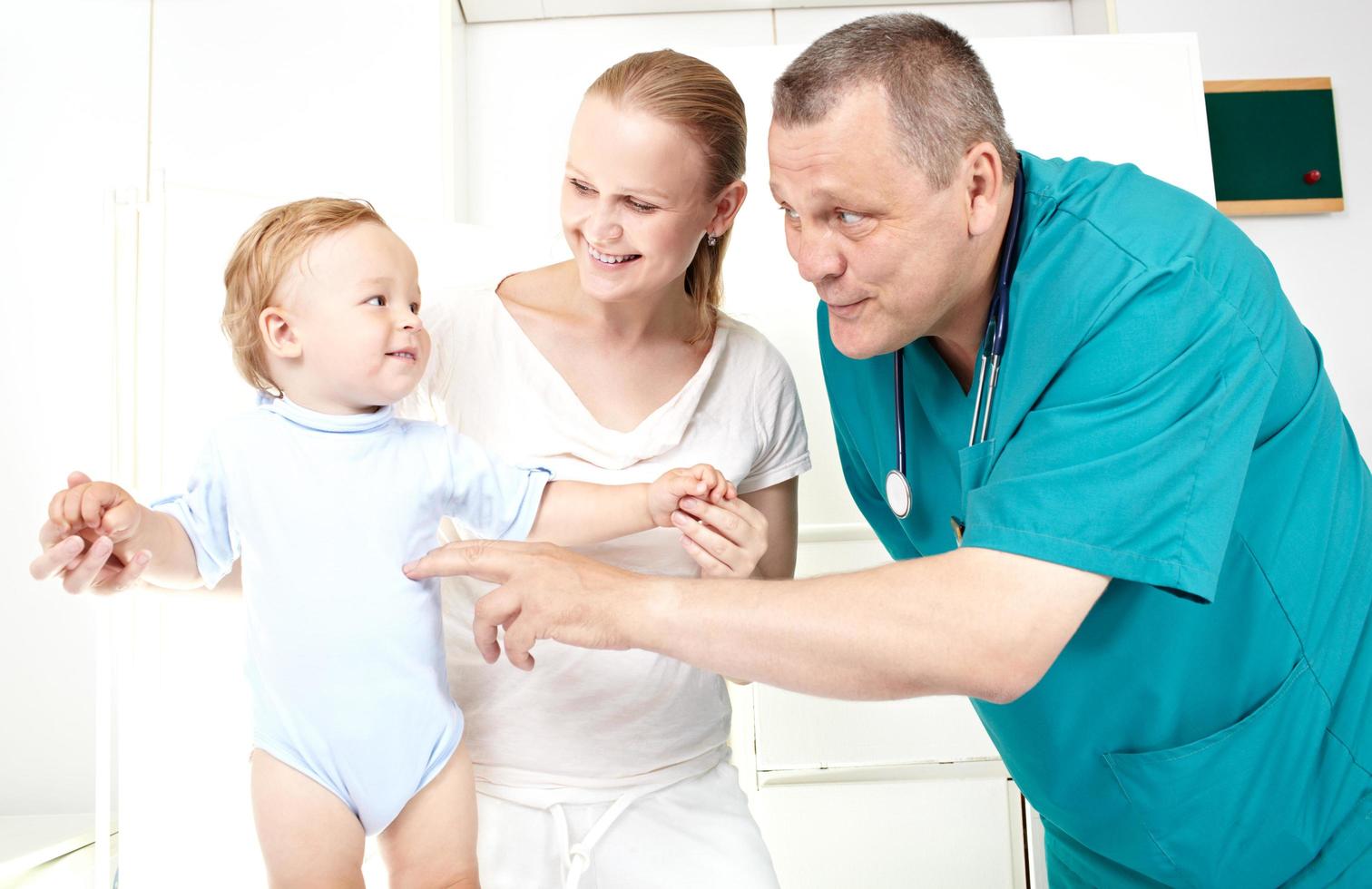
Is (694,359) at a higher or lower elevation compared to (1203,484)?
higher

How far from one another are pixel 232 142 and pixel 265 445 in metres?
1.94

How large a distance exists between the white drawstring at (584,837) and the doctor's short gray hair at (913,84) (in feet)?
2.42

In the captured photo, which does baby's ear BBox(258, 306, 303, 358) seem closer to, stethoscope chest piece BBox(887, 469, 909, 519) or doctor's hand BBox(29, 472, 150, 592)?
doctor's hand BBox(29, 472, 150, 592)

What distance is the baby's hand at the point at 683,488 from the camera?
1.12 meters

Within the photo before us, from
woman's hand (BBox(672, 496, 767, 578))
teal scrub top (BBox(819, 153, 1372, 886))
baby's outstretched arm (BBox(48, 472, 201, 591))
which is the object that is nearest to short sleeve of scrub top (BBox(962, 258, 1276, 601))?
teal scrub top (BBox(819, 153, 1372, 886))

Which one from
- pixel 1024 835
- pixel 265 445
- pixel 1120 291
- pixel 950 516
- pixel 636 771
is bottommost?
pixel 1024 835

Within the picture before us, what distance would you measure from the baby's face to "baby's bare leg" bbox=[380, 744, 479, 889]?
400 mm

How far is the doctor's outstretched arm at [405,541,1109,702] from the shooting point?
99 cm

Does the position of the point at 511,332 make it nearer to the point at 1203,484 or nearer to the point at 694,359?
the point at 694,359

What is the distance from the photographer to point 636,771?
4.04 ft

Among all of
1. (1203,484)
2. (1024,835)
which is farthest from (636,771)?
(1024,835)

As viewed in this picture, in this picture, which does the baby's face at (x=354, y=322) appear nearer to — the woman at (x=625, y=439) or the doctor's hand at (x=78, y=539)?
the woman at (x=625, y=439)

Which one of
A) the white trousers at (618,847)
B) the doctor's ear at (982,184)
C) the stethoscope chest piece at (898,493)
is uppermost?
Result: the doctor's ear at (982,184)

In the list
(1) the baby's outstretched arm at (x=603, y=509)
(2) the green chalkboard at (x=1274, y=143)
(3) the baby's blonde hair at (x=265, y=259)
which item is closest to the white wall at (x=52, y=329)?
(3) the baby's blonde hair at (x=265, y=259)
